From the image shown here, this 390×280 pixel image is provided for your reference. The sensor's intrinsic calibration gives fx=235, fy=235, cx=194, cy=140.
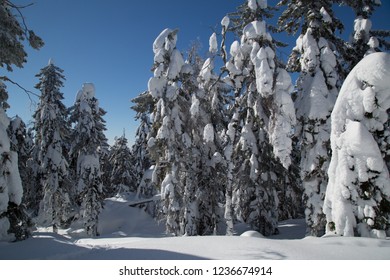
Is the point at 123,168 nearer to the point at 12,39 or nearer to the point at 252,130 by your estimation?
the point at 252,130

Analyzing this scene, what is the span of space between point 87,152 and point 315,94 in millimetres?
17807

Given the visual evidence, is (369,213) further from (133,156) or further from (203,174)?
(133,156)

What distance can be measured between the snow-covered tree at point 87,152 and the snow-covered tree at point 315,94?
1631 cm

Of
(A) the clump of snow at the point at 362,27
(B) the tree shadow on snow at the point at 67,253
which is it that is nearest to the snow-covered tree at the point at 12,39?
(B) the tree shadow on snow at the point at 67,253

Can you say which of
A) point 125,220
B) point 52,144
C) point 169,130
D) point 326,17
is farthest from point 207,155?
point 125,220

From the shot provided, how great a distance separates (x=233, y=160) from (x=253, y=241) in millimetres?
8093

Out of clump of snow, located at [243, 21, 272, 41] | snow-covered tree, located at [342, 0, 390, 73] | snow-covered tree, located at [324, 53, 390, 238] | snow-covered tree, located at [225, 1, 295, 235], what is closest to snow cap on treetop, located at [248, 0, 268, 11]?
snow-covered tree, located at [225, 1, 295, 235]

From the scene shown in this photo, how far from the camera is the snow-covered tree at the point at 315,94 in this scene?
32.8 ft

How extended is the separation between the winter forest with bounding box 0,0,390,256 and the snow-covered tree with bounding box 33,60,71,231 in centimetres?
9

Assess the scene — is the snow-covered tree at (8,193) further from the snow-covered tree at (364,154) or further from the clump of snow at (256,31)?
→ the clump of snow at (256,31)

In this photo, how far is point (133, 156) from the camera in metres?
36.7

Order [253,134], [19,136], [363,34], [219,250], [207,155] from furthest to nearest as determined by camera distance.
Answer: [19,136]
[207,155]
[253,134]
[363,34]
[219,250]

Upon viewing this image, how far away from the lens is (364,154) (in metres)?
6.37
